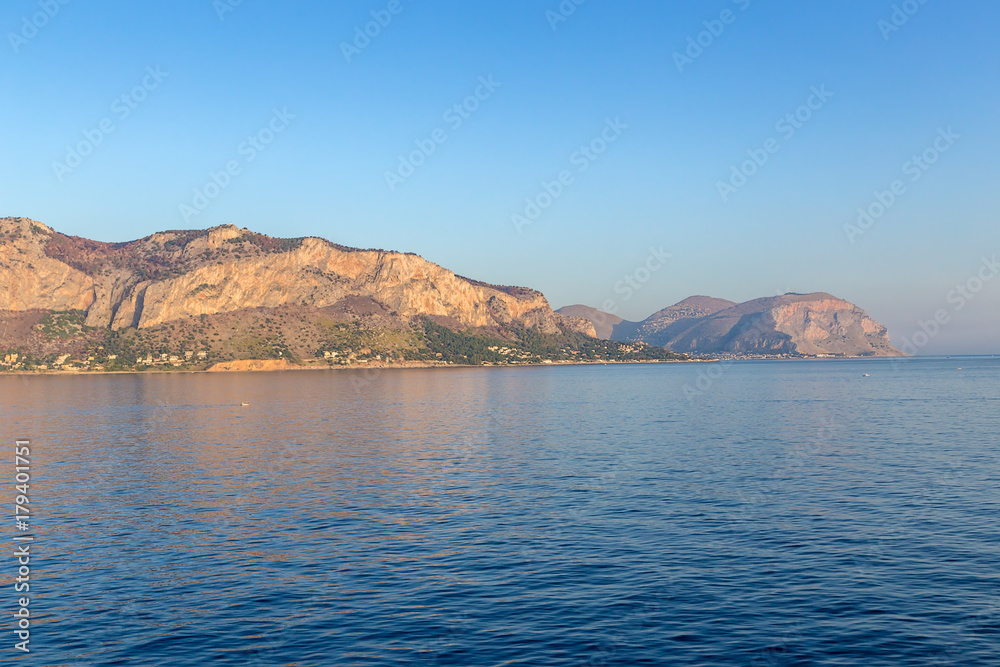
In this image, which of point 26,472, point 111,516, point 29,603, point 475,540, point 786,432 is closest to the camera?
point 29,603

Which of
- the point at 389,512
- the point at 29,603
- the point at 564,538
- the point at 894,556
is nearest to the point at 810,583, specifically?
the point at 894,556

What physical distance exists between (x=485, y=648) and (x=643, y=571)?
1144cm

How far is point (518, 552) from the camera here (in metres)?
38.6

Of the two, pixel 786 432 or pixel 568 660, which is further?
pixel 786 432

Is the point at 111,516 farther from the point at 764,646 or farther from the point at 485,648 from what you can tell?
the point at 764,646

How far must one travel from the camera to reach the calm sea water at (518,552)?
26641mm

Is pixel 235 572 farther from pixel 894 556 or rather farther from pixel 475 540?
pixel 894 556

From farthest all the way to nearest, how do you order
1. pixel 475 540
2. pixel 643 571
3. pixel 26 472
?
pixel 26 472
pixel 475 540
pixel 643 571

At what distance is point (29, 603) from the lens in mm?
31312

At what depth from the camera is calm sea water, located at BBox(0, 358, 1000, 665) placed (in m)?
26.6

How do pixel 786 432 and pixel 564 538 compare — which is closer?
pixel 564 538

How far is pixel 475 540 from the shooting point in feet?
135

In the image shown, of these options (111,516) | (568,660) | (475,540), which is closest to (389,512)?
(475,540)

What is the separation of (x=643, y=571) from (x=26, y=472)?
57.8 metres
